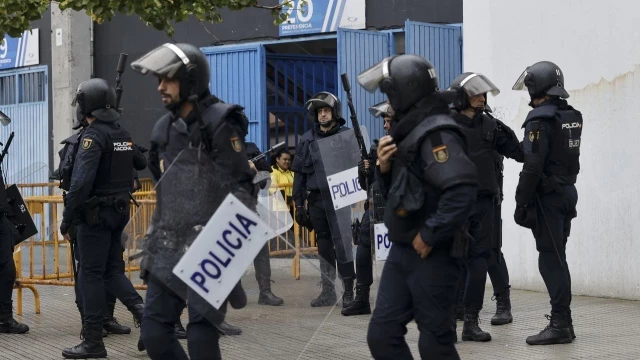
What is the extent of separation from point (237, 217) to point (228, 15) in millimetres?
10425

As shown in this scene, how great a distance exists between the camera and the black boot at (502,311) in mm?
9117

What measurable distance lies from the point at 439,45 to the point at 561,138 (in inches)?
197

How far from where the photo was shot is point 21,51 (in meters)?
18.7

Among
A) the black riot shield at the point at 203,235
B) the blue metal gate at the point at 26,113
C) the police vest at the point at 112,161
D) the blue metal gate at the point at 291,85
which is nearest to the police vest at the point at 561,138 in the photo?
the police vest at the point at 112,161

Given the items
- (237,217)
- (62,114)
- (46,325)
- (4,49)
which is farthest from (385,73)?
(4,49)

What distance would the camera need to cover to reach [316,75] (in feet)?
48.7

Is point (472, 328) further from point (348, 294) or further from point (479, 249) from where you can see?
point (348, 294)

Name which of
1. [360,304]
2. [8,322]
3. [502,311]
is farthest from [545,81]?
[8,322]

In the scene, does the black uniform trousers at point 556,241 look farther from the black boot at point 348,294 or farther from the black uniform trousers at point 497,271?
the black boot at point 348,294

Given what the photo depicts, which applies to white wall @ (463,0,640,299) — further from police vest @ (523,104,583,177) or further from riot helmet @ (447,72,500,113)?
riot helmet @ (447,72,500,113)

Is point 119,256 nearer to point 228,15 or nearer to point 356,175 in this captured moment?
point 356,175

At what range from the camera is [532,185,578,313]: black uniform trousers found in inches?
321

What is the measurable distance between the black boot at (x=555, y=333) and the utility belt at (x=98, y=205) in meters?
3.12

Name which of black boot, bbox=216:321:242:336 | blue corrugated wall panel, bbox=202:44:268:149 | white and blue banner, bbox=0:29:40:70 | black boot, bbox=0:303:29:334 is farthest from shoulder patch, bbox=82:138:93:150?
white and blue banner, bbox=0:29:40:70
